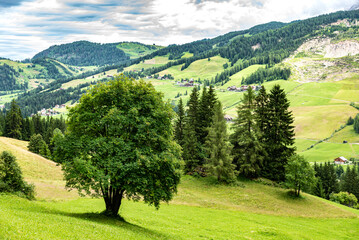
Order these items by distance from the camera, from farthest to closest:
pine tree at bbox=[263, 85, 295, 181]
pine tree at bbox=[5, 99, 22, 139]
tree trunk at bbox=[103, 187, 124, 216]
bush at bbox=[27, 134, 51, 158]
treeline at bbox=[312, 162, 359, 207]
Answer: pine tree at bbox=[5, 99, 22, 139] < treeline at bbox=[312, 162, 359, 207] < bush at bbox=[27, 134, 51, 158] < pine tree at bbox=[263, 85, 295, 181] < tree trunk at bbox=[103, 187, 124, 216]

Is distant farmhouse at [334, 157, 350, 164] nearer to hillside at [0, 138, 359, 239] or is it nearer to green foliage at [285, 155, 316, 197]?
hillside at [0, 138, 359, 239]

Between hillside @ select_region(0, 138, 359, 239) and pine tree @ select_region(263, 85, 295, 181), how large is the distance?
17.3 ft

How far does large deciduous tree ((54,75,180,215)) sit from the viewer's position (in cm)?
2252

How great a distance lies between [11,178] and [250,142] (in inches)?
1795

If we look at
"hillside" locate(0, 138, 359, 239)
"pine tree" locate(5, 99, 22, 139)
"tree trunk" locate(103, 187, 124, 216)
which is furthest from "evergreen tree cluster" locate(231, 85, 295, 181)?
"pine tree" locate(5, 99, 22, 139)

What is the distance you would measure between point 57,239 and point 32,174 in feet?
154

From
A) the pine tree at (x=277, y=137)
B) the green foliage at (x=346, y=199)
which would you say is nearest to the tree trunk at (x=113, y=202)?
the pine tree at (x=277, y=137)

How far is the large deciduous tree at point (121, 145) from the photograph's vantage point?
886 inches

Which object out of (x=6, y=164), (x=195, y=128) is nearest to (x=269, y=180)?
(x=195, y=128)

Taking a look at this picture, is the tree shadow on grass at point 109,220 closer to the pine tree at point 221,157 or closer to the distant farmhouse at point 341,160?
the pine tree at point 221,157

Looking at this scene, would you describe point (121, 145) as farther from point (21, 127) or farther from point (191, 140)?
point (21, 127)

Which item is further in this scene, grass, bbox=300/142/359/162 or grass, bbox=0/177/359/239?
grass, bbox=300/142/359/162

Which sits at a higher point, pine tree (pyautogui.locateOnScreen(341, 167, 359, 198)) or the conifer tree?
the conifer tree

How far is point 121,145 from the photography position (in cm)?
2359
